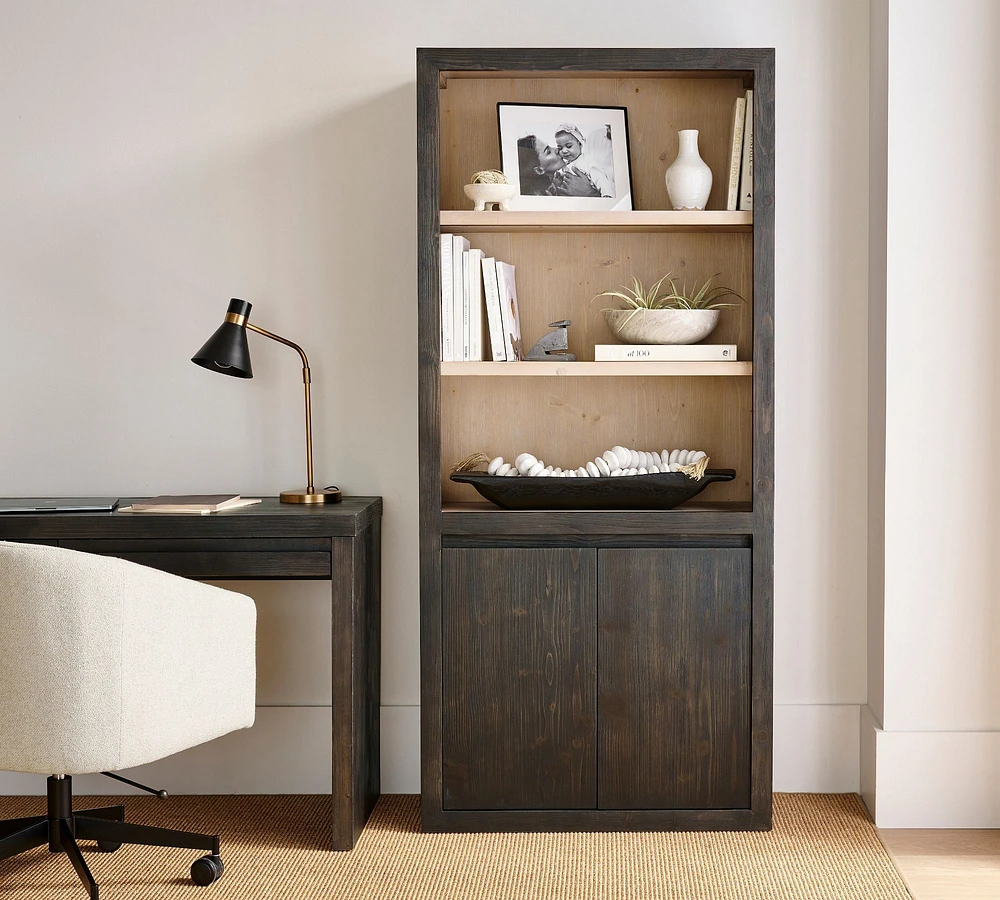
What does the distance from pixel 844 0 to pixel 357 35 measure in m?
1.32

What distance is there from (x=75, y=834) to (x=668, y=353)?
5.70 feet

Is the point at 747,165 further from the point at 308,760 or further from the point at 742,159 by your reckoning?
the point at 308,760

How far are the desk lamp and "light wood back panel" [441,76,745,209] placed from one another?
62 centimetres

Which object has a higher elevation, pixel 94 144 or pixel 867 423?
pixel 94 144

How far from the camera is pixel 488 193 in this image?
2.36 meters

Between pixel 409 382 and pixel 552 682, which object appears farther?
pixel 409 382

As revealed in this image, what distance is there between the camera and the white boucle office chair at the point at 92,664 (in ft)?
5.88

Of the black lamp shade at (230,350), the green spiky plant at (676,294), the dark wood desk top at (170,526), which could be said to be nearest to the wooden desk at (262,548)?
the dark wood desk top at (170,526)

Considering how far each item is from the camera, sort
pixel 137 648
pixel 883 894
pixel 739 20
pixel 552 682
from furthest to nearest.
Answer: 1. pixel 739 20
2. pixel 552 682
3. pixel 883 894
4. pixel 137 648

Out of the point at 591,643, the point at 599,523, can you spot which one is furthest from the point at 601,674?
the point at 599,523

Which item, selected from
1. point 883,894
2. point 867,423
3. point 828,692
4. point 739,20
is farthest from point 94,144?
point 883,894

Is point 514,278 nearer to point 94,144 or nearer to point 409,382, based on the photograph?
point 409,382

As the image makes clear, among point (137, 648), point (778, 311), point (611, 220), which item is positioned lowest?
point (137, 648)

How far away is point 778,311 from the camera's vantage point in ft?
8.63
